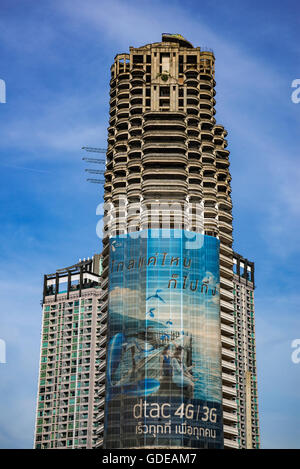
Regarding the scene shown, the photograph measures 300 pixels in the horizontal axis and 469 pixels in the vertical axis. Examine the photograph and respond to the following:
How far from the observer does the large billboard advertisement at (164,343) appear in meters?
147

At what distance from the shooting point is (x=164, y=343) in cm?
15250

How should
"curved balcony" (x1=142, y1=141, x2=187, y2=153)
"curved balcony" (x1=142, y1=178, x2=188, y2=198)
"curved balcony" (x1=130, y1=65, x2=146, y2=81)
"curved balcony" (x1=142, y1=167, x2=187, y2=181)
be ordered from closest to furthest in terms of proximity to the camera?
"curved balcony" (x1=142, y1=178, x2=188, y2=198) < "curved balcony" (x1=142, y1=167, x2=187, y2=181) < "curved balcony" (x1=142, y1=141, x2=187, y2=153) < "curved balcony" (x1=130, y1=65, x2=146, y2=81)

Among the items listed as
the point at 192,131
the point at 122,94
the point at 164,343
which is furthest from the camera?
the point at 122,94

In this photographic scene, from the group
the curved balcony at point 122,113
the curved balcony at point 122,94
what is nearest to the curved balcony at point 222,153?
the curved balcony at point 122,113

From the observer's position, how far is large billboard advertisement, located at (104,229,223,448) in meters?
147

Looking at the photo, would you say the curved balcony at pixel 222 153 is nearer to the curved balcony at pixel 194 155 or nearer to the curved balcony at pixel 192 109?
the curved balcony at pixel 194 155

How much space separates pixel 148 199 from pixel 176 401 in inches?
1873

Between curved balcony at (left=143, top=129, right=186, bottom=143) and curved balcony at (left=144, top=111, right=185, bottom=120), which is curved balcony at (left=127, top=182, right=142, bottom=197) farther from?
curved balcony at (left=144, top=111, right=185, bottom=120)

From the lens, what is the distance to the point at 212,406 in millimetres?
151375

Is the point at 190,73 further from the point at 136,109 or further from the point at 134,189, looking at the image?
the point at 134,189

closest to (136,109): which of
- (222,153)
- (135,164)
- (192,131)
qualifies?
(192,131)

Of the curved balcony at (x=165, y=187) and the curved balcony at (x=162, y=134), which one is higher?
the curved balcony at (x=162, y=134)

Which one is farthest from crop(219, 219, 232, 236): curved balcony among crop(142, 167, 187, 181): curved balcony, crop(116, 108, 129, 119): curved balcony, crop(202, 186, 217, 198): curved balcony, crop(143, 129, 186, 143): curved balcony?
crop(116, 108, 129, 119): curved balcony

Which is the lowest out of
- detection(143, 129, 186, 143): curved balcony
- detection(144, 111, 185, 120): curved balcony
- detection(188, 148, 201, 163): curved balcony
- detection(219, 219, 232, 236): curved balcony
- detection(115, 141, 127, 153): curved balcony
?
detection(219, 219, 232, 236): curved balcony
